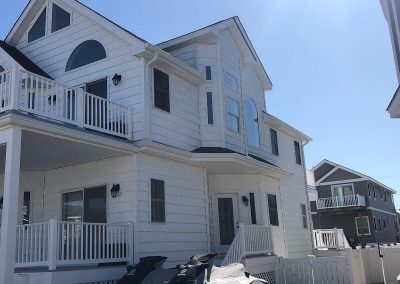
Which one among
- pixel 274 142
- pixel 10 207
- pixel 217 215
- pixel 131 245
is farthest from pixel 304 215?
pixel 10 207

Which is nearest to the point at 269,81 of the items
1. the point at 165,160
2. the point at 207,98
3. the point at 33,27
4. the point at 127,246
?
the point at 207,98

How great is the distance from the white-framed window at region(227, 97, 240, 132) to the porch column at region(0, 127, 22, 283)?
7946 millimetres

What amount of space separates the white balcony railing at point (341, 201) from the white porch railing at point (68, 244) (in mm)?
31090

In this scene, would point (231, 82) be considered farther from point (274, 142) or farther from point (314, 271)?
point (314, 271)

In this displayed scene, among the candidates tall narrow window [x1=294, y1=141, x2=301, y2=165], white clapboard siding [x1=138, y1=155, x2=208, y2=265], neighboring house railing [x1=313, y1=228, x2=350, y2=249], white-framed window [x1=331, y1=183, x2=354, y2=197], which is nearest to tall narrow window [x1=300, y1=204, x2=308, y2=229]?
neighboring house railing [x1=313, y1=228, x2=350, y2=249]

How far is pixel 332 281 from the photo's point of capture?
538 inches

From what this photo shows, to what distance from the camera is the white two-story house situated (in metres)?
9.51

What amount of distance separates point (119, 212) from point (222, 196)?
483 centimetres

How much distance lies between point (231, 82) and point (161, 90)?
3.80 m

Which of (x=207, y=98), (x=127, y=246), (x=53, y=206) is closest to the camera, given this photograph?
(x=127, y=246)

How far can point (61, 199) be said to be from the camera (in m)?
12.9

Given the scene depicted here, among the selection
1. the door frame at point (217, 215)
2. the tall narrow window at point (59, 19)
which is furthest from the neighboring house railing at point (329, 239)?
the tall narrow window at point (59, 19)

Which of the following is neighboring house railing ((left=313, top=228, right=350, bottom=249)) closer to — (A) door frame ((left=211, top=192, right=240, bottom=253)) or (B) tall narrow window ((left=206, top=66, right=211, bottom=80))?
(A) door frame ((left=211, top=192, right=240, bottom=253))

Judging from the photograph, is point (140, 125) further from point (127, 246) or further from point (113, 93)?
point (127, 246)
